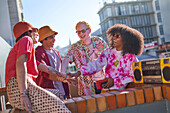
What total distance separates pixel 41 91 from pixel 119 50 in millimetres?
1389

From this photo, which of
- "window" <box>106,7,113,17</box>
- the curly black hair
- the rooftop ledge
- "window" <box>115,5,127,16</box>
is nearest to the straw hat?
the rooftop ledge

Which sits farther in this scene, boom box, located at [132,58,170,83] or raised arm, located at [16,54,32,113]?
boom box, located at [132,58,170,83]

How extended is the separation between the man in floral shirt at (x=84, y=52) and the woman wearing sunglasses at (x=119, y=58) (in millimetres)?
710

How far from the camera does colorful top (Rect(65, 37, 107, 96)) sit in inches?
141

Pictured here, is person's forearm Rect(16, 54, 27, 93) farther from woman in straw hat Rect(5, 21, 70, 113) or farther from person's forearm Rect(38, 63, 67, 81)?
person's forearm Rect(38, 63, 67, 81)

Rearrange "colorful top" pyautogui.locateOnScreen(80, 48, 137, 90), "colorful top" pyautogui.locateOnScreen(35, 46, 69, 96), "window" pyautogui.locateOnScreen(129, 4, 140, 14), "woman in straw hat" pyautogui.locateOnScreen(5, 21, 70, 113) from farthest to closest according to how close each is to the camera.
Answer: "window" pyautogui.locateOnScreen(129, 4, 140, 14) < "colorful top" pyautogui.locateOnScreen(35, 46, 69, 96) < "colorful top" pyautogui.locateOnScreen(80, 48, 137, 90) < "woman in straw hat" pyautogui.locateOnScreen(5, 21, 70, 113)

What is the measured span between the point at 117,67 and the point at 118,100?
80cm

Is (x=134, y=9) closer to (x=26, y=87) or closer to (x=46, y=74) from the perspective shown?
(x=46, y=74)

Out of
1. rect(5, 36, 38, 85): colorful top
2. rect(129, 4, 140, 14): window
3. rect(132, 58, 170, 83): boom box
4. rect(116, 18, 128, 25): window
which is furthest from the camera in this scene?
rect(129, 4, 140, 14): window

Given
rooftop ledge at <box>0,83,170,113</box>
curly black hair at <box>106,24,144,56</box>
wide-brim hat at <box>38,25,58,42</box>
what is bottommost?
rooftop ledge at <box>0,83,170,113</box>

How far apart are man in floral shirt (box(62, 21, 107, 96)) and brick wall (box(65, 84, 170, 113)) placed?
154cm

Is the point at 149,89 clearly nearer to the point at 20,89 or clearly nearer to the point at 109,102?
the point at 109,102

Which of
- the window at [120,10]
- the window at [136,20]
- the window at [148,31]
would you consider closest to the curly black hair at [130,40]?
the window at [120,10]

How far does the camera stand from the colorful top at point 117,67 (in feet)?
8.77
